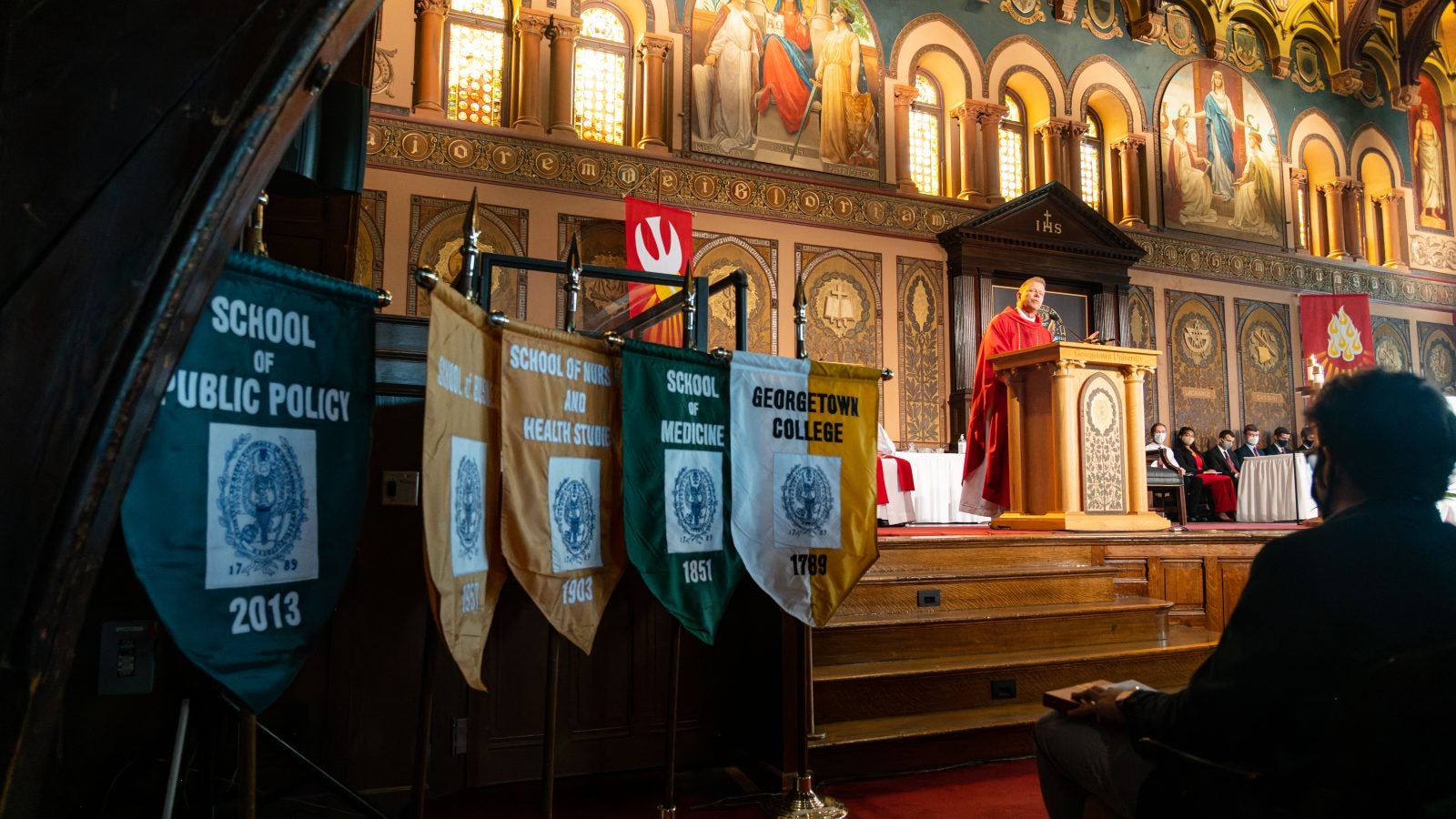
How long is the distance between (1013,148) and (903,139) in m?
2.01

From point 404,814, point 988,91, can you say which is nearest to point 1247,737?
point 404,814

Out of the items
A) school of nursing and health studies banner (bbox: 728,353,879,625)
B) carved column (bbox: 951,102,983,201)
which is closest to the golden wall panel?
carved column (bbox: 951,102,983,201)

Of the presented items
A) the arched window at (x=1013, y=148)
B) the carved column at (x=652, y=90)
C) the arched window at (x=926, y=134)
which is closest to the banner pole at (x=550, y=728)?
the carved column at (x=652, y=90)

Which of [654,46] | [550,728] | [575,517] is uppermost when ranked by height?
[654,46]

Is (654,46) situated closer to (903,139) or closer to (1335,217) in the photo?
(903,139)

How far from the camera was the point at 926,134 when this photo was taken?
11.3m

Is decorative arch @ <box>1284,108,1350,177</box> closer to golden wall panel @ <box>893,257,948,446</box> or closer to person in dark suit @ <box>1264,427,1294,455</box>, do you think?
person in dark suit @ <box>1264,427,1294,455</box>

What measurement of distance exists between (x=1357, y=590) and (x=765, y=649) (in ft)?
7.19

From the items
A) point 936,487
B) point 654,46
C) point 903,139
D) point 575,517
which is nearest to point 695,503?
point 575,517

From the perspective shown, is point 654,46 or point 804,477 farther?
point 654,46

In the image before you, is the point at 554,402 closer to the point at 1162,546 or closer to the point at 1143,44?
the point at 1162,546

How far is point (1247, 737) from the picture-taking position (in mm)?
1536

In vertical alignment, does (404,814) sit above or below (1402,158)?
below

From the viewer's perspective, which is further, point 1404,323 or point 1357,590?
point 1404,323
